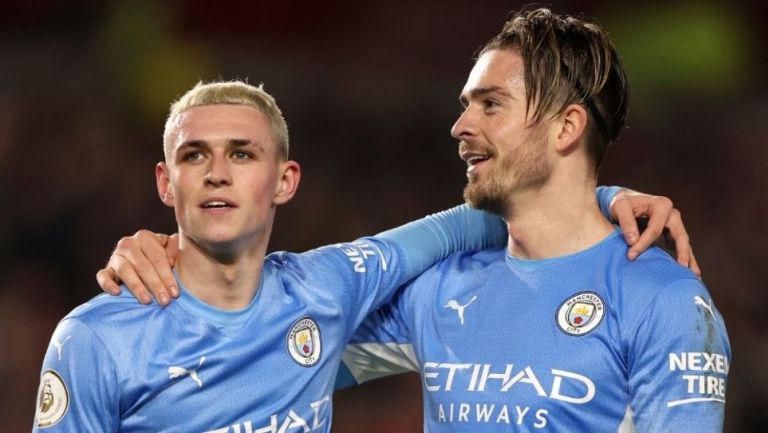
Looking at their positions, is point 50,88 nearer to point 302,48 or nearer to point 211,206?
point 302,48

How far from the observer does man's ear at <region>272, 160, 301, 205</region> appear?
3008 millimetres

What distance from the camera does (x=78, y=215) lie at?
6.27 meters

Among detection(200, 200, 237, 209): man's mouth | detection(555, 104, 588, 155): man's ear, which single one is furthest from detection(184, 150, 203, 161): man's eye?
detection(555, 104, 588, 155): man's ear

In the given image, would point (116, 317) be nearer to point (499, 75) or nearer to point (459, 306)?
point (459, 306)

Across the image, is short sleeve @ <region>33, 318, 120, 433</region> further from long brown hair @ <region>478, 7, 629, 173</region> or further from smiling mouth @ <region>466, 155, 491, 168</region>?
long brown hair @ <region>478, 7, 629, 173</region>

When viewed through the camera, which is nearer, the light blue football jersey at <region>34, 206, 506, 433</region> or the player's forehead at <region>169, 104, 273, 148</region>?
the light blue football jersey at <region>34, 206, 506, 433</region>

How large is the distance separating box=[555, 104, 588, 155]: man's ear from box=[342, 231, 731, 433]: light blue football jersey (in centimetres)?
31

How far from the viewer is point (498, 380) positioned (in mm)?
2863

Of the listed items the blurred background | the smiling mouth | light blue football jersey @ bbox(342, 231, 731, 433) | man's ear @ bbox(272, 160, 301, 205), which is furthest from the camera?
the blurred background

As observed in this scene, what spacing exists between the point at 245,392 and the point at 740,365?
158 inches

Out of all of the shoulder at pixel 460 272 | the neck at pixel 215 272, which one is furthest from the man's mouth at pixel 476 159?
the neck at pixel 215 272

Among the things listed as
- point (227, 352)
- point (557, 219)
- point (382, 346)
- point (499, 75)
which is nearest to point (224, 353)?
point (227, 352)

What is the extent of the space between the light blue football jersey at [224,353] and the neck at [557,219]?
1.12 feet

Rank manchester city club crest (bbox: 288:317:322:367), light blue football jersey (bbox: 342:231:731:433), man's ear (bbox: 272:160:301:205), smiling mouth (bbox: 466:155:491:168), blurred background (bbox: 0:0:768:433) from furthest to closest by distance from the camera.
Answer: blurred background (bbox: 0:0:768:433)
smiling mouth (bbox: 466:155:491:168)
man's ear (bbox: 272:160:301:205)
manchester city club crest (bbox: 288:317:322:367)
light blue football jersey (bbox: 342:231:731:433)
